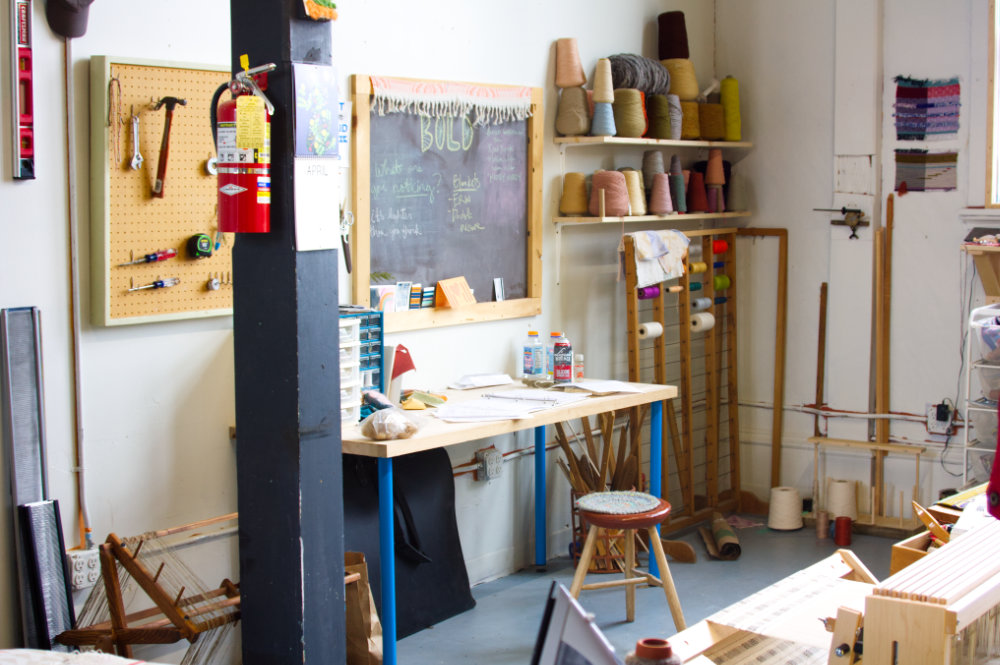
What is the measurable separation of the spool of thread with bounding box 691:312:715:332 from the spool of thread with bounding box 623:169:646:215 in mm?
746

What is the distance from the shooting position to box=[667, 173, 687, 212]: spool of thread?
5.64 meters

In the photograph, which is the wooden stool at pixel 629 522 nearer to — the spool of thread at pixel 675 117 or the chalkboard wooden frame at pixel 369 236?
the chalkboard wooden frame at pixel 369 236

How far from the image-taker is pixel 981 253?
522cm

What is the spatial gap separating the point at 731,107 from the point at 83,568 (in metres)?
4.15

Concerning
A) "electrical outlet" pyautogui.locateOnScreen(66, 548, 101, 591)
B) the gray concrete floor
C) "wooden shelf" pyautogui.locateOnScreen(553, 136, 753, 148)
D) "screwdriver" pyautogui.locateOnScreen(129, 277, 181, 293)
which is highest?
"wooden shelf" pyautogui.locateOnScreen(553, 136, 753, 148)

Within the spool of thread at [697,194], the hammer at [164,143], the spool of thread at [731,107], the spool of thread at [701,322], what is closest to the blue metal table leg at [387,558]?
the hammer at [164,143]

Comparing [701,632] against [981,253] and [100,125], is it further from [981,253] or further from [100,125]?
[981,253]

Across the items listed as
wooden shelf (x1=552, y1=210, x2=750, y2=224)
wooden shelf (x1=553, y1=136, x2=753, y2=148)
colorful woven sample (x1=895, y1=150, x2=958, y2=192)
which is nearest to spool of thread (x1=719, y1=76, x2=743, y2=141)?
wooden shelf (x1=553, y1=136, x2=753, y2=148)

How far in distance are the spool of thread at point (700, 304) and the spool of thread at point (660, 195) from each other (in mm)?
605

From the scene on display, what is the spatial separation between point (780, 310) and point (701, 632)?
3871 mm

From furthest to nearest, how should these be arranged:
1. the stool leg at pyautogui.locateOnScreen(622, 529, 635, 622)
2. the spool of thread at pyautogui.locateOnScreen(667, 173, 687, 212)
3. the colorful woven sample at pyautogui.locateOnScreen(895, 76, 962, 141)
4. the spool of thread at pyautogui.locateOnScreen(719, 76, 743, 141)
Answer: the spool of thread at pyautogui.locateOnScreen(719, 76, 743, 141) < the spool of thread at pyautogui.locateOnScreen(667, 173, 687, 212) < the colorful woven sample at pyautogui.locateOnScreen(895, 76, 962, 141) < the stool leg at pyautogui.locateOnScreen(622, 529, 635, 622)

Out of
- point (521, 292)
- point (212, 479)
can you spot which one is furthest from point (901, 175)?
point (212, 479)

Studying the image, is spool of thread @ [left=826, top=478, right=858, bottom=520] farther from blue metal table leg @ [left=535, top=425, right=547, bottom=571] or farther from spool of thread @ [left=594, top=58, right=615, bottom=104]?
spool of thread @ [left=594, top=58, right=615, bottom=104]

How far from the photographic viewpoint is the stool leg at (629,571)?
4.24m
